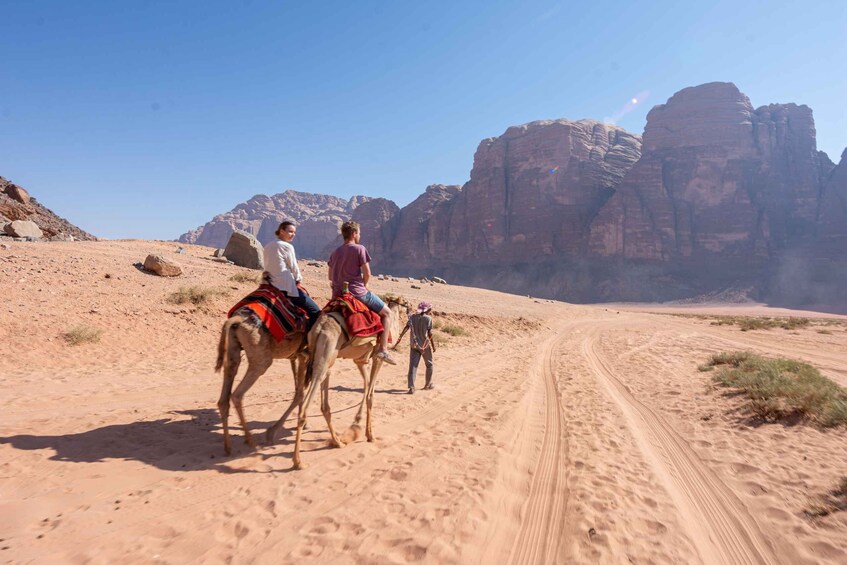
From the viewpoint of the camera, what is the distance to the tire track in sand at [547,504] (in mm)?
3707

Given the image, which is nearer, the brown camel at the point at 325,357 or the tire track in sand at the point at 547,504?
the tire track in sand at the point at 547,504

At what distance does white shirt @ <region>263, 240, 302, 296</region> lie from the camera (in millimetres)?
6098

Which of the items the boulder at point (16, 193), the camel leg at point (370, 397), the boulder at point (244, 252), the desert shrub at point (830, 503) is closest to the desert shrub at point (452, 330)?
the camel leg at point (370, 397)

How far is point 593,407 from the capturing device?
8.43 meters

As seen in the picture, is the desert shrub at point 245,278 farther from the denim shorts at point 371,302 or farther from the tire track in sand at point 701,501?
the tire track in sand at point 701,501

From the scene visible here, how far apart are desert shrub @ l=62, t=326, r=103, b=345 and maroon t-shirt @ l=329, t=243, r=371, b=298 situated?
915 cm

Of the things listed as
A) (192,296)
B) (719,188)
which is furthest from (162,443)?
(719,188)

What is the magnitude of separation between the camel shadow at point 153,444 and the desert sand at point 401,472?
4 centimetres

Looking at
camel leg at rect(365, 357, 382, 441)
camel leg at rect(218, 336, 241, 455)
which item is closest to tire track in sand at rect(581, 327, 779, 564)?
camel leg at rect(365, 357, 382, 441)

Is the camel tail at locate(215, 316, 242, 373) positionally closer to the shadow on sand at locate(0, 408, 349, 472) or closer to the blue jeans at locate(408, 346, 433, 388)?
the shadow on sand at locate(0, 408, 349, 472)

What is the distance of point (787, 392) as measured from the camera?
806 centimetres

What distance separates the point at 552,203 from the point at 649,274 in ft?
94.6

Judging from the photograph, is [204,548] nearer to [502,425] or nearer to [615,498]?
[615,498]

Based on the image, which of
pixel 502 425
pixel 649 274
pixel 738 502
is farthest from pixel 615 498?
pixel 649 274
